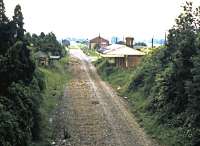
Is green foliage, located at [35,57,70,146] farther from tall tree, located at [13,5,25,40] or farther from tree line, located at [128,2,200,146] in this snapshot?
tree line, located at [128,2,200,146]

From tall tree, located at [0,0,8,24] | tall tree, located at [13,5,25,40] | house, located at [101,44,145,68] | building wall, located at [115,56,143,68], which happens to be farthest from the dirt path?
house, located at [101,44,145,68]

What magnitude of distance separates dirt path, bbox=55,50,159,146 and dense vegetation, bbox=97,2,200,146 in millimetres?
1109

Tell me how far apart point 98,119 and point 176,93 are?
554 cm

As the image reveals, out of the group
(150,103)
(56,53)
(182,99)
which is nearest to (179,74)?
(182,99)

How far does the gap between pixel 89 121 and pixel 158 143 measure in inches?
261

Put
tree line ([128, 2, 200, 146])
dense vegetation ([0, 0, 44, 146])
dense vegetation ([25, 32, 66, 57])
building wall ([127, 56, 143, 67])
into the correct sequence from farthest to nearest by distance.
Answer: dense vegetation ([25, 32, 66, 57]) < building wall ([127, 56, 143, 67]) < tree line ([128, 2, 200, 146]) < dense vegetation ([0, 0, 44, 146])

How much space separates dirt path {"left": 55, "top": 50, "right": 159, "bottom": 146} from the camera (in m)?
24.5

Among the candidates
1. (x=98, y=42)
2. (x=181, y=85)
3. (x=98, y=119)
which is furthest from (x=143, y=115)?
(x=98, y=42)

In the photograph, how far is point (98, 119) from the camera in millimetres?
30062

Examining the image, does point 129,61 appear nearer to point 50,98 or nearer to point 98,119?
point 50,98

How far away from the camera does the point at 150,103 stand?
32500 mm

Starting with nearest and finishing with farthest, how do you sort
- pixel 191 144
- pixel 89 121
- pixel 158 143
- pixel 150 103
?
pixel 191 144, pixel 158 143, pixel 89 121, pixel 150 103

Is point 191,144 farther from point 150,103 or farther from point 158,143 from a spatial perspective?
point 150,103

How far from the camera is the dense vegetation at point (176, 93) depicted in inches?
943
